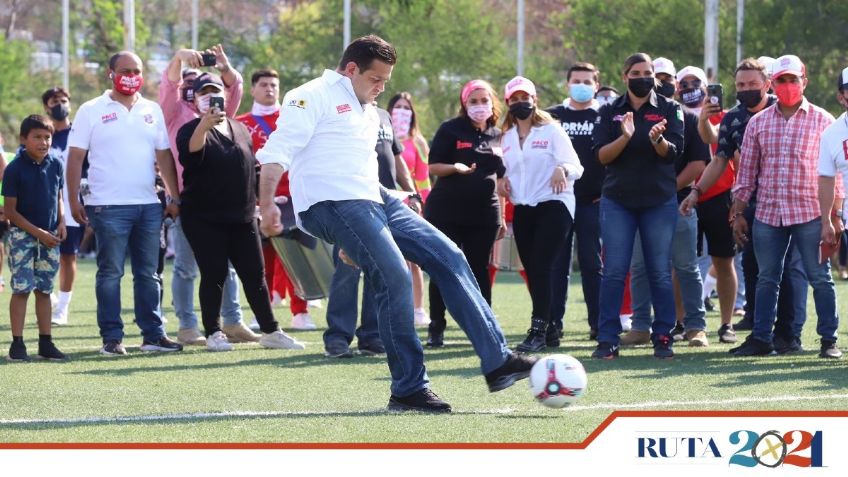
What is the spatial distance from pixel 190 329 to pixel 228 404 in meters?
3.69

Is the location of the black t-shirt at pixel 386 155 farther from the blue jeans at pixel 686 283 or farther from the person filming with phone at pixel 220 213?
the blue jeans at pixel 686 283

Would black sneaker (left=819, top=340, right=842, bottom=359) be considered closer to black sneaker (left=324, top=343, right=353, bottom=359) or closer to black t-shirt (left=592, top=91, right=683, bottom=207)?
black t-shirt (left=592, top=91, right=683, bottom=207)

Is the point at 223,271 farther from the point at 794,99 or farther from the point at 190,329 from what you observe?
the point at 794,99

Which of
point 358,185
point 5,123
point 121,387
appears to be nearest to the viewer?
point 358,185

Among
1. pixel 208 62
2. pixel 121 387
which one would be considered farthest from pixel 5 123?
pixel 121 387

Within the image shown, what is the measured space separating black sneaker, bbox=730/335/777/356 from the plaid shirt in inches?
32.3

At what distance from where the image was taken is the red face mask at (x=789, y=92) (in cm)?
1012

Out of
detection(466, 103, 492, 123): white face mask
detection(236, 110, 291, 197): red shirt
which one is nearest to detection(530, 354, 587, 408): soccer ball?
detection(466, 103, 492, 123): white face mask

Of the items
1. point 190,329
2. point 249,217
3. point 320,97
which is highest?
point 320,97

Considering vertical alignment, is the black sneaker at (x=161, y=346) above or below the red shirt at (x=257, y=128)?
below

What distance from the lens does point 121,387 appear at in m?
8.94

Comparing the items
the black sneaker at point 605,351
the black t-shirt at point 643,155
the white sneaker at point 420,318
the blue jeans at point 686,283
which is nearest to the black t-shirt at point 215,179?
the black t-shirt at point 643,155

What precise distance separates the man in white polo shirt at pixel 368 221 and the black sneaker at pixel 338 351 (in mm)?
2781

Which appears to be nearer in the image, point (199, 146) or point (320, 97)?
point (320, 97)
